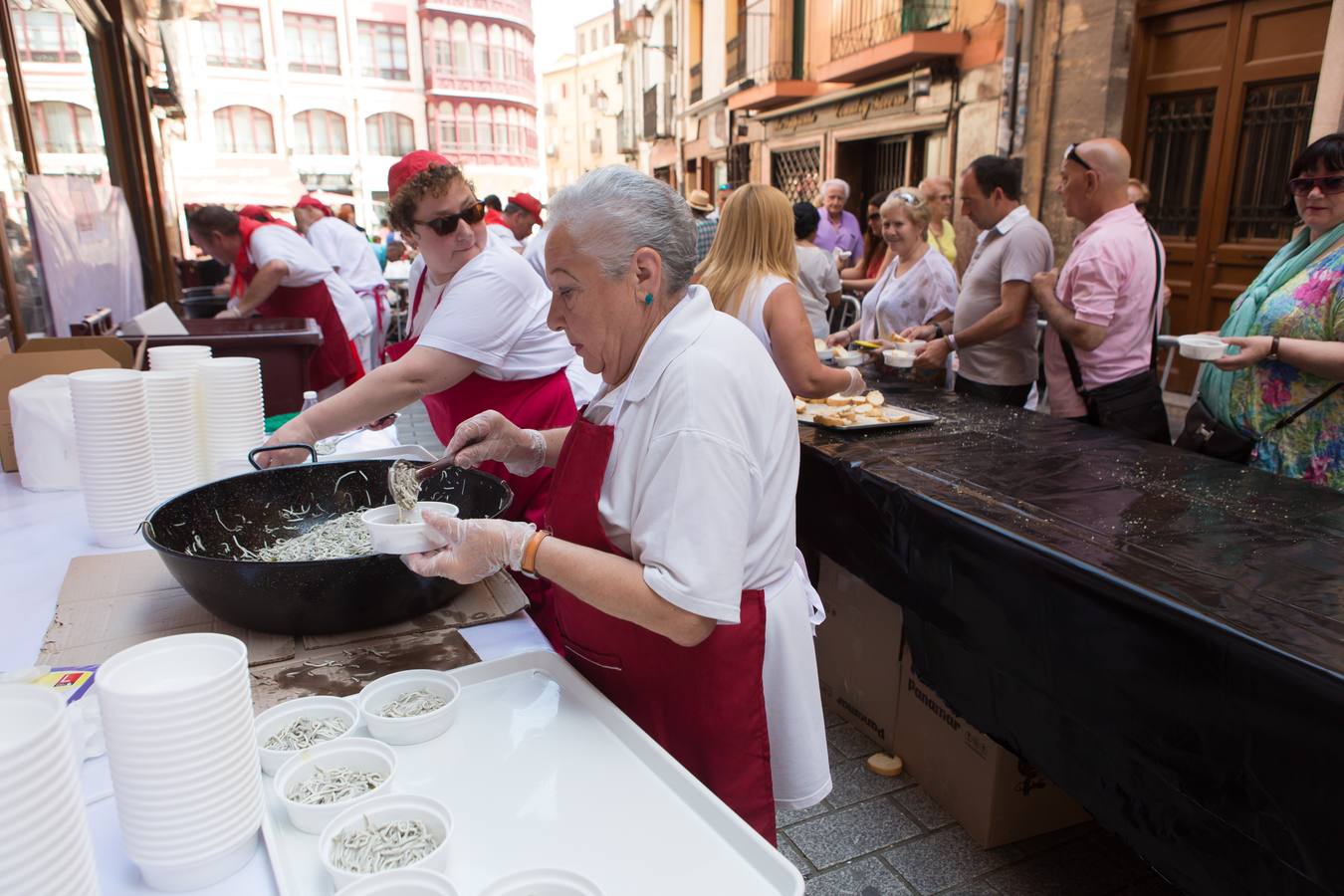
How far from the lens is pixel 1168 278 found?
A: 643 cm

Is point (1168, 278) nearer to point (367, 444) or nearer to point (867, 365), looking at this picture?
point (867, 365)

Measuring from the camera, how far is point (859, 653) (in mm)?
2975

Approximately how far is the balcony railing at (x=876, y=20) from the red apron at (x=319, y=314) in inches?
305

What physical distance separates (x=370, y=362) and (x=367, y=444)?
5324 mm

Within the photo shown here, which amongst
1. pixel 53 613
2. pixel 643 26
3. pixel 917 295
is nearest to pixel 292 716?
pixel 53 613

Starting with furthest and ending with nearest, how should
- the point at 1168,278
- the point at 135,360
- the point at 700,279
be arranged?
the point at 1168,278
the point at 700,279
the point at 135,360

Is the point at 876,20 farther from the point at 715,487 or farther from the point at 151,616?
the point at 151,616

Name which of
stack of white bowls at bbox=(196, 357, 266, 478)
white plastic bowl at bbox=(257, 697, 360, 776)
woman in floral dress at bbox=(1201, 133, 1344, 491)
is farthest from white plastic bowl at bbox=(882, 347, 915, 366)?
white plastic bowl at bbox=(257, 697, 360, 776)

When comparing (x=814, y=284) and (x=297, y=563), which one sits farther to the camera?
(x=814, y=284)

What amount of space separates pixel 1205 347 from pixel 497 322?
228cm

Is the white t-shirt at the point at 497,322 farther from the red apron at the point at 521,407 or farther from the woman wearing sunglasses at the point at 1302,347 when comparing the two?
the woman wearing sunglasses at the point at 1302,347

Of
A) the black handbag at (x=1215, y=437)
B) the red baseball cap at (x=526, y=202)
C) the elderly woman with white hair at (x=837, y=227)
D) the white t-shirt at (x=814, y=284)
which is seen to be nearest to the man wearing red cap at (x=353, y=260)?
the red baseball cap at (x=526, y=202)

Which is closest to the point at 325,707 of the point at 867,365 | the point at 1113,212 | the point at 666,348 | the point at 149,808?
the point at 149,808

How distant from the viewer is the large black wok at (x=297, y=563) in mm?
1350
